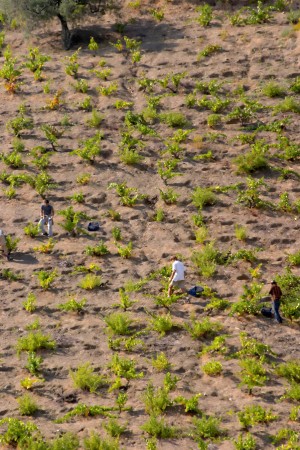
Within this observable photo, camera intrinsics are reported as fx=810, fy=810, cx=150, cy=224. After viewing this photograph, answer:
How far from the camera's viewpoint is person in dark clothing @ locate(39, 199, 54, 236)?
16.8 m

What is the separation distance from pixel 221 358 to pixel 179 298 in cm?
187

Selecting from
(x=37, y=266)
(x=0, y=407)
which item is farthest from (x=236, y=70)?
(x=0, y=407)

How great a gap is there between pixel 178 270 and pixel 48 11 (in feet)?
41.3

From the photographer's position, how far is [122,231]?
674 inches

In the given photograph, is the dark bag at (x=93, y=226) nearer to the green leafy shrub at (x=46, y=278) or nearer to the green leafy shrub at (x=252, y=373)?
the green leafy shrub at (x=46, y=278)

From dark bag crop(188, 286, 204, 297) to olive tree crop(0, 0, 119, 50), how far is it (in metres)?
12.0

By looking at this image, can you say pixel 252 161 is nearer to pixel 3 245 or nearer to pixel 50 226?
pixel 50 226

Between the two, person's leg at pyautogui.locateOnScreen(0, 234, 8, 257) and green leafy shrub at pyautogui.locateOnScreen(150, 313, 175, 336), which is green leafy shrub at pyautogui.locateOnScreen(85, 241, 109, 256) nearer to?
person's leg at pyautogui.locateOnScreen(0, 234, 8, 257)

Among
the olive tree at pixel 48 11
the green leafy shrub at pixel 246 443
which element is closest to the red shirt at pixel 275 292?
the green leafy shrub at pixel 246 443

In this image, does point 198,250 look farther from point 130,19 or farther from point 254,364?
point 130,19

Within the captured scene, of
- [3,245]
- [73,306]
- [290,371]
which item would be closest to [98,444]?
[290,371]

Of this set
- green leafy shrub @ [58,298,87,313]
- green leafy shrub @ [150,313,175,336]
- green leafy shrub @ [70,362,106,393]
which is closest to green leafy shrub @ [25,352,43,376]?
green leafy shrub @ [70,362,106,393]

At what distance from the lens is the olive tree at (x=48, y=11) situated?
2409cm

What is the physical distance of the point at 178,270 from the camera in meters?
14.7
